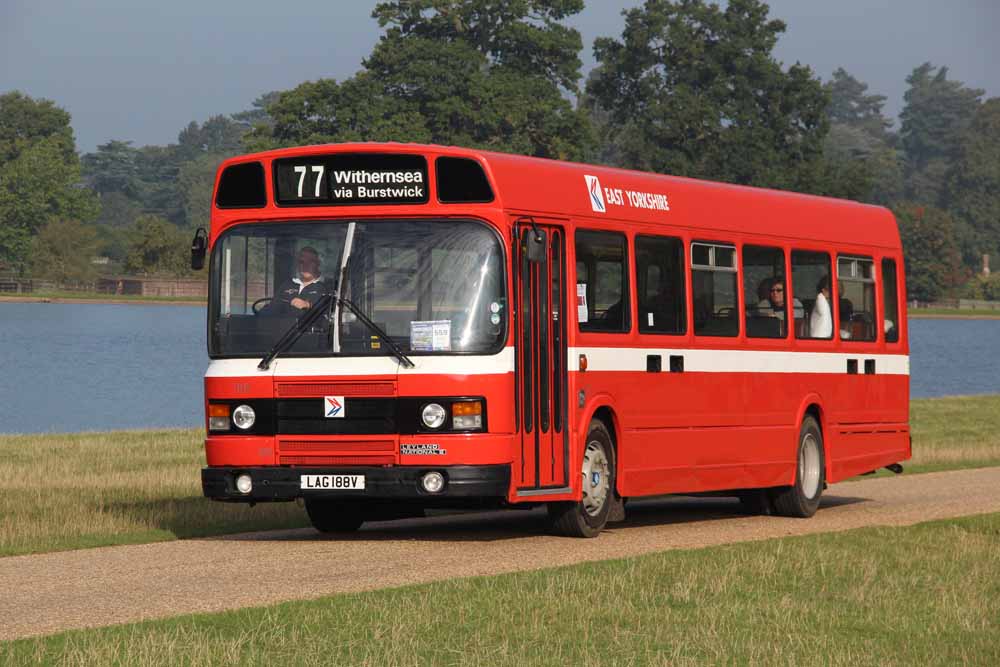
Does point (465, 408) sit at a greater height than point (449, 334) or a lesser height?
lesser

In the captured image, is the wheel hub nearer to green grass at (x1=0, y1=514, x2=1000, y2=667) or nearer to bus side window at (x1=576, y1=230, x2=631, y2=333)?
bus side window at (x1=576, y1=230, x2=631, y2=333)

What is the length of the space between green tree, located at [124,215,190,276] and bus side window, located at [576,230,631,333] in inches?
4896

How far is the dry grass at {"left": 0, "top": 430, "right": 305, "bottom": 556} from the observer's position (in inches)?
687

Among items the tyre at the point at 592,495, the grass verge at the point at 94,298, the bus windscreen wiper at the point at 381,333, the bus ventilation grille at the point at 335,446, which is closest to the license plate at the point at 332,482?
the bus ventilation grille at the point at 335,446

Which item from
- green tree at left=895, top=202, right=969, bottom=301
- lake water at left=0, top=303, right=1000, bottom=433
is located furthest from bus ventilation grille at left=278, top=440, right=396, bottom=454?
green tree at left=895, top=202, right=969, bottom=301

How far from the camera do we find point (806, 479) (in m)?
20.4

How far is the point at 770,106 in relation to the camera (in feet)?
381

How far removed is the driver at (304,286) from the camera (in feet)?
51.3

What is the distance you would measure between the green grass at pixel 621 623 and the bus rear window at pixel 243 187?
4.07 meters

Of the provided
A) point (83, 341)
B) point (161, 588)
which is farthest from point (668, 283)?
point (83, 341)

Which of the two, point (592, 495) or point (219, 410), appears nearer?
point (219, 410)

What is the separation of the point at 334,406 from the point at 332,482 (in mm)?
549

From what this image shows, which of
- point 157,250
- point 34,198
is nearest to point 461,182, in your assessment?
point 157,250

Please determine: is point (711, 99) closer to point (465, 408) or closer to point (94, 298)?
point (94, 298)
